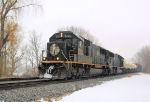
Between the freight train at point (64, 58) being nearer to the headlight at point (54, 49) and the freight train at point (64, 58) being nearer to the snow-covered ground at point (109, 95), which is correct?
the headlight at point (54, 49)

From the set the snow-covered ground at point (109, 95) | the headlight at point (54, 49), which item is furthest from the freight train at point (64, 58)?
the snow-covered ground at point (109, 95)

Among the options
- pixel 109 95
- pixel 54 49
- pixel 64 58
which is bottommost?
pixel 109 95

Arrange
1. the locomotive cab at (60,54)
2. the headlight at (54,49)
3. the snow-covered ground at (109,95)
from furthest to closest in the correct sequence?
the headlight at (54,49)
the locomotive cab at (60,54)
the snow-covered ground at (109,95)

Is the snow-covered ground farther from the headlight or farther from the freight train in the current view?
the headlight

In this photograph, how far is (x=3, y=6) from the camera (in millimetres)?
22656

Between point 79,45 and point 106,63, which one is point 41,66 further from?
point 106,63

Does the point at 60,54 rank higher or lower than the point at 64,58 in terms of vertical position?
higher

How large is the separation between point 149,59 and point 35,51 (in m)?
50.7

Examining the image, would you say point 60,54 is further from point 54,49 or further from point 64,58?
point 54,49

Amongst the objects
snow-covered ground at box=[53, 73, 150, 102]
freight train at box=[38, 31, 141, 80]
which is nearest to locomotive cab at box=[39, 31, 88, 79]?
freight train at box=[38, 31, 141, 80]

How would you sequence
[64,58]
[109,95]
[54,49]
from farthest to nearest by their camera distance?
[54,49] → [64,58] → [109,95]

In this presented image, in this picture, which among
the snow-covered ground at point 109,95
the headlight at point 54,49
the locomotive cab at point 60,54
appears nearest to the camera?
the snow-covered ground at point 109,95

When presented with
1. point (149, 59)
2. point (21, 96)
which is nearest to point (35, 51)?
point (21, 96)

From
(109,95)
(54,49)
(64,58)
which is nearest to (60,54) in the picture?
(64,58)
